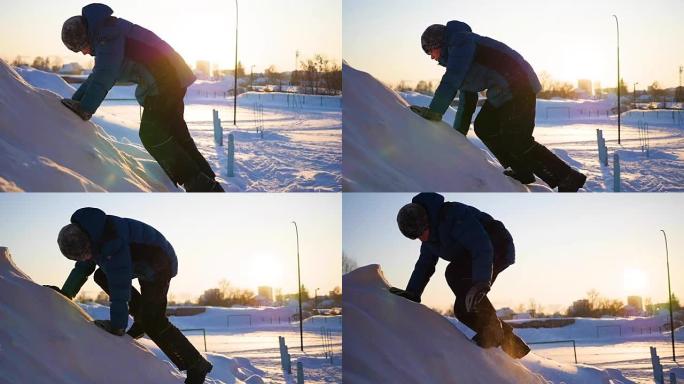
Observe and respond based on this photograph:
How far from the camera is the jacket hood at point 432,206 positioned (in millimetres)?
5555

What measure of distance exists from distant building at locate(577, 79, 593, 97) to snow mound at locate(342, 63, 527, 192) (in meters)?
0.62

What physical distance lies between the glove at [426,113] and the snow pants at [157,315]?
144 centimetres

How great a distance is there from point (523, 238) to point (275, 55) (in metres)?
1.57

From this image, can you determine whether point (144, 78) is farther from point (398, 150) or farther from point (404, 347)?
point (404, 347)

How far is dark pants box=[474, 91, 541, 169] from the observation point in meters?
5.80

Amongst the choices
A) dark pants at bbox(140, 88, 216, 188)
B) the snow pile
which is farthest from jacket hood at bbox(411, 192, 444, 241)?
the snow pile

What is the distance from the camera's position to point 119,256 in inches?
210

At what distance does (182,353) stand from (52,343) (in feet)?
2.25

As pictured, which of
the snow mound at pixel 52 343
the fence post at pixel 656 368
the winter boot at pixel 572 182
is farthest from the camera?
the fence post at pixel 656 368

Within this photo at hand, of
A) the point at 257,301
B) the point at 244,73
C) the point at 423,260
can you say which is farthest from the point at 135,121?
the point at 423,260

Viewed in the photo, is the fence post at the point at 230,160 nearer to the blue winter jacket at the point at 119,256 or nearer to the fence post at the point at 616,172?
the blue winter jacket at the point at 119,256

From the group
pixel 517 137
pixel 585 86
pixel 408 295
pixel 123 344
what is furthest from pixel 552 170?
pixel 123 344

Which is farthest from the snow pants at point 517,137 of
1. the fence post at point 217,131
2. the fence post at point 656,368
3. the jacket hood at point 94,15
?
the jacket hood at point 94,15

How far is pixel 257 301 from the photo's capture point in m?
6.04
